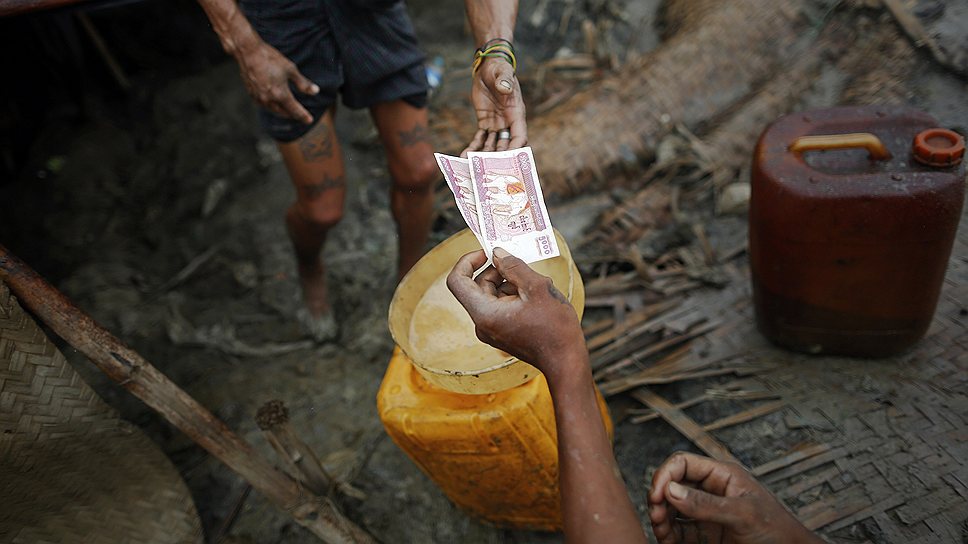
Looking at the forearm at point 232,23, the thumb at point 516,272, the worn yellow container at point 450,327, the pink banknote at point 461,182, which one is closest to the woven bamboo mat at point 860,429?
the worn yellow container at point 450,327

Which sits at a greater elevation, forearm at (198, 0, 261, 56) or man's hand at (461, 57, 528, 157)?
forearm at (198, 0, 261, 56)

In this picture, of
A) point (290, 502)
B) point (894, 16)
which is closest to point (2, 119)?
point (290, 502)

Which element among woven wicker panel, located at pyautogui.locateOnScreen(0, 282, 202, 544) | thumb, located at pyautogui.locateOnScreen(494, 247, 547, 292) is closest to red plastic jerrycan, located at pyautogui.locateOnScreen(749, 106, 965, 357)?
thumb, located at pyautogui.locateOnScreen(494, 247, 547, 292)

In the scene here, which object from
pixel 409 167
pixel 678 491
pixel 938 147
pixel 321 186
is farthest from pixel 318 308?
pixel 938 147

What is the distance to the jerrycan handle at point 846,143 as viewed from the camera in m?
2.33

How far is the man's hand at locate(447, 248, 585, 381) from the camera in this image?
155 cm

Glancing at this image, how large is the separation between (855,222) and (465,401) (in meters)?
1.55

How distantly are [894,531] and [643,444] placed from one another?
941 millimetres

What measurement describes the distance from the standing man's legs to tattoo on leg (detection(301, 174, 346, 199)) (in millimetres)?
298

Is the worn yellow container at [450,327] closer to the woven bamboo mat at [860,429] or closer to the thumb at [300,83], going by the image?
the thumb at [300,83]

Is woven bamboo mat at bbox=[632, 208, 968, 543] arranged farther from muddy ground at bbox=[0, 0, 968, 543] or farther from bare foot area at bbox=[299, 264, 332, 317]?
bare foot area at bbox=[299, 264, 332, 317]

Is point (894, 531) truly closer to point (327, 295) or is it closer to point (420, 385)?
point (420, 385)

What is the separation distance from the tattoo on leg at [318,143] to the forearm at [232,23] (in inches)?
20.8

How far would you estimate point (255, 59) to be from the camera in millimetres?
2393
